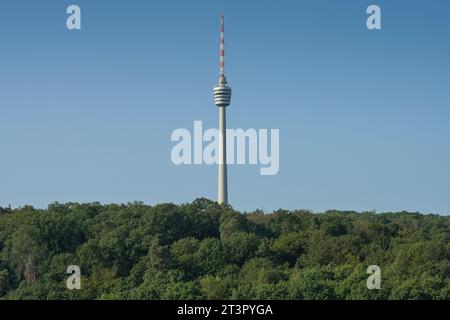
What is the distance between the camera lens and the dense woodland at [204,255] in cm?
4703

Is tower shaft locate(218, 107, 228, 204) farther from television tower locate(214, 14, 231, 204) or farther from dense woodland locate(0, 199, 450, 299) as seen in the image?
dense woodland locate(0, 199, 450, 299)

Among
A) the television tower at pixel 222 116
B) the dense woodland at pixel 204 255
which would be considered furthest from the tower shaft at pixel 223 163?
the dense woodland at pixel 204 255

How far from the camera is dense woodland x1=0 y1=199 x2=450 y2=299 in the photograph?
4703 cm

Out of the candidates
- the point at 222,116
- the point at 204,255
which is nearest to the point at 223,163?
the point at 222,116

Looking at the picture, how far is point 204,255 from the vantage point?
5931 centimetres

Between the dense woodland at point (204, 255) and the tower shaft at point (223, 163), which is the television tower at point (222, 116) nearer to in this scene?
the tower shaft at point (223, 163)

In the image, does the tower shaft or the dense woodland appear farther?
the tower shaft

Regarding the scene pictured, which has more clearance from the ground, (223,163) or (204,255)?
(223,163)

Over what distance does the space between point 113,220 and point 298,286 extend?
2427cm

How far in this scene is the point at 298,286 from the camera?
4606 centimetres

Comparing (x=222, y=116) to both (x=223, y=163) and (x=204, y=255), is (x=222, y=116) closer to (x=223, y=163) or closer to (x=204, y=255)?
(x=223, y=163)

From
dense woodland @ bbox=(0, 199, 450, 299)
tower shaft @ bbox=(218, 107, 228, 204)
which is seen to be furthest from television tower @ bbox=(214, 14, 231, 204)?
dense woodland @ bbox=(0, 199, 450, 299)
